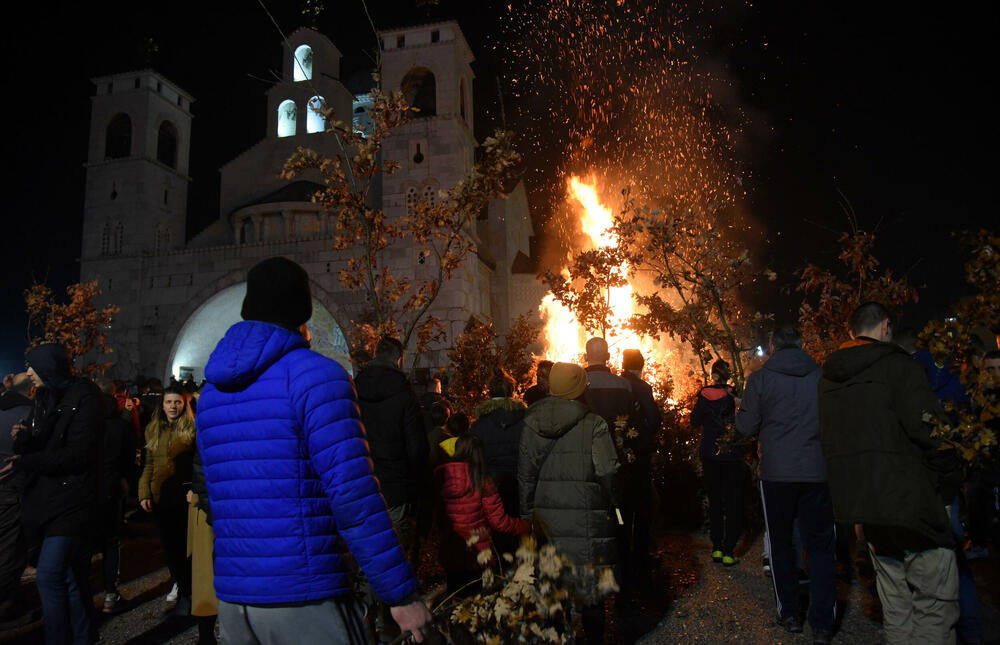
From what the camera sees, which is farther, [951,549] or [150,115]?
[150,115]

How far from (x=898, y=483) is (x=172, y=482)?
5.48m

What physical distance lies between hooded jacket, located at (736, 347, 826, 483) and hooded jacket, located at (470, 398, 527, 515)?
1829 millimetres

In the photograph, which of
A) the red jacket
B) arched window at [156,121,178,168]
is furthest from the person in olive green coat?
arched window at [156,121,178,168]

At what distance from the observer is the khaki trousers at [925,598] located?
3133 millimetres

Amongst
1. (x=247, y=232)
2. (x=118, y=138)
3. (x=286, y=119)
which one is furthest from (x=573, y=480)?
(x=118, y=138)

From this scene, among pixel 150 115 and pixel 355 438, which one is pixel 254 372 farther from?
pixel 150 115

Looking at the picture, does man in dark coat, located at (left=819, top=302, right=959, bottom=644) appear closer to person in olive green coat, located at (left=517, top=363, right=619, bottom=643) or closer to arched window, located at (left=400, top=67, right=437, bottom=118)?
person in olive green coat, located at (left=517, top=363, right=619, bottom=643)

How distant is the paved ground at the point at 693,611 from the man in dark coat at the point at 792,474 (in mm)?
364

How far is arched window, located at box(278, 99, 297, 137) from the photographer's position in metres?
34.9

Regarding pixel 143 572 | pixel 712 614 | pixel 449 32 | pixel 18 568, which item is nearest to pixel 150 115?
pixel 449 32

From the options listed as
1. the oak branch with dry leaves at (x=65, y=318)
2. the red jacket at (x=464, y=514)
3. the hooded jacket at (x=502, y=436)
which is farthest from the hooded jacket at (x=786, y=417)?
the oak branch with dry leaves at (x=65, y=318)

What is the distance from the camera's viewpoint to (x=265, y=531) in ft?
6.69

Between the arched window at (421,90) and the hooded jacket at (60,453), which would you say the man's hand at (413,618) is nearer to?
the hooded jacket at (60,453)

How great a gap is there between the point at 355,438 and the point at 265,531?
425 mm
